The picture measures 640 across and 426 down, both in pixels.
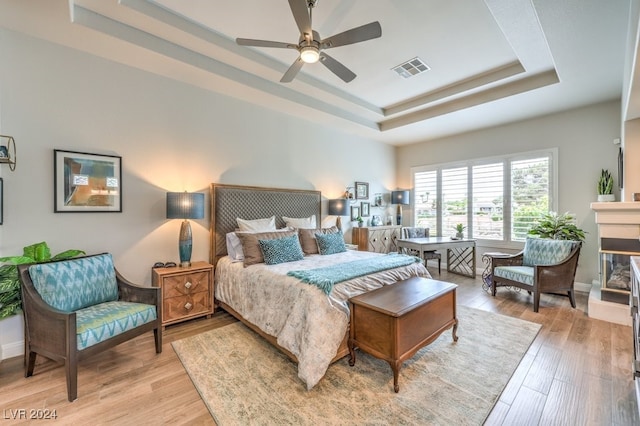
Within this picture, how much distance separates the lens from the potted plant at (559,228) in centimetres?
414

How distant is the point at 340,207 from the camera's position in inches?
203

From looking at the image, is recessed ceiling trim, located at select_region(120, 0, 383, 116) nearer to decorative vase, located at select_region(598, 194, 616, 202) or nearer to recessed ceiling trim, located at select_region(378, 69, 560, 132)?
recessed ceiling trim, located at select_region(378, 69, 560, 132)

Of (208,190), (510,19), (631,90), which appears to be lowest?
(208,190)

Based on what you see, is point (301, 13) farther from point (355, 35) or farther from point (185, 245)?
point (185, 245)

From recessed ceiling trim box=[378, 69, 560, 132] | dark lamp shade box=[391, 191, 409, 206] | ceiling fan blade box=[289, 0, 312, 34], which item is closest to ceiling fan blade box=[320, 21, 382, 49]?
ceiling fan blade box=[289, 0, 312, 34]

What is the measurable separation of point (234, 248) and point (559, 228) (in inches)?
189

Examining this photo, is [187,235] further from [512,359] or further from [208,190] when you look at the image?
[512,359]

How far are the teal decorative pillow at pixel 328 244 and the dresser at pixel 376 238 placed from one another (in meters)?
1.36

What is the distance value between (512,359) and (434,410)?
1.14 m

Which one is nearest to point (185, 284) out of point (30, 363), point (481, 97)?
point (30, 363)

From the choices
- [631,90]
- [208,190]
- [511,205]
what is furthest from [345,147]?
[631,90]

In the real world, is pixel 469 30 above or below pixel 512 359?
above

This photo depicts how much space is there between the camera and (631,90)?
2.58 m

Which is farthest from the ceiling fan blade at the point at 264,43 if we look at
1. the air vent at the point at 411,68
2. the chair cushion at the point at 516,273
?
the chair cushion at the point at 516,273
